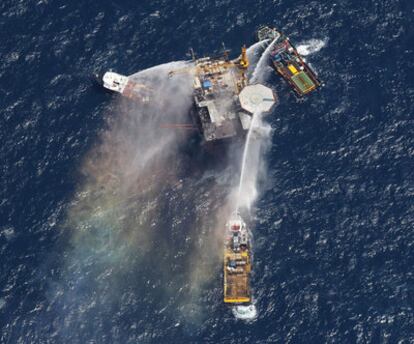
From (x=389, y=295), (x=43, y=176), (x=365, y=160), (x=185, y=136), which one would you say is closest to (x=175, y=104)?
(x=185, y=136)

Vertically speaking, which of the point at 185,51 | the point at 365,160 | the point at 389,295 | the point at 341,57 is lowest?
the point at 389,295

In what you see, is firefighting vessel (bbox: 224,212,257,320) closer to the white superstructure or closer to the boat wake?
the boat wake

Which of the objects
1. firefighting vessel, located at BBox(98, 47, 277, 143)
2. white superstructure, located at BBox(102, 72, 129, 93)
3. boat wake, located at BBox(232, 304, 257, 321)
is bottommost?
boat wake, located at BBox(232, 304, 257, 321)

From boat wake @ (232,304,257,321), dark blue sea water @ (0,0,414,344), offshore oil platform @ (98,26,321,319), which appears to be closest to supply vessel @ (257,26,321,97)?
offshore oil platform @ (98,26,321,319)

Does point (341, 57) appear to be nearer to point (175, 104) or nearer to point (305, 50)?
point (305, 50)

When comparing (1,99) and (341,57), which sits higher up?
(1,99)

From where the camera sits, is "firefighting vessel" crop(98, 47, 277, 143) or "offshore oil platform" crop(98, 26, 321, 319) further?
"firefighting vessel" crop(98, 47, 277, 143)

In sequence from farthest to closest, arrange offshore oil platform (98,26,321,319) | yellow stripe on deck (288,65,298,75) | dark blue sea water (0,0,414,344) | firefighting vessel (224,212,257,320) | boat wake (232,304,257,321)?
yellow stripe on deck (288,65,298,75) < offshore oil platform (98,26,321,319) < dark blue sea water (0,0,414,344) < firefighting vessel (224,212,257,320) < boat wake (232,304,257,321)
